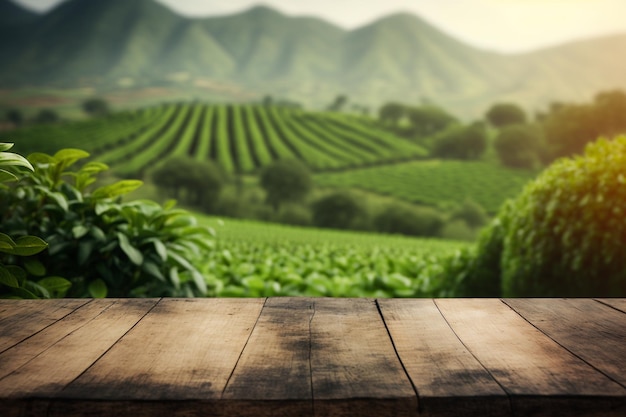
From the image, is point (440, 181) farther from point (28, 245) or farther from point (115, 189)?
point (28, 245)

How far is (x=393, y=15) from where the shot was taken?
182625 mm

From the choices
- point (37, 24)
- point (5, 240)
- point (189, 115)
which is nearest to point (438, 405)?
point (5, 240)

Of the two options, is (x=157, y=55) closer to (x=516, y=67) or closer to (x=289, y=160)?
(x=516, y=67)

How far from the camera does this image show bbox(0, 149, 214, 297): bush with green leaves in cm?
250

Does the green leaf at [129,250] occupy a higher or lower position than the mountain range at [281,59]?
lower

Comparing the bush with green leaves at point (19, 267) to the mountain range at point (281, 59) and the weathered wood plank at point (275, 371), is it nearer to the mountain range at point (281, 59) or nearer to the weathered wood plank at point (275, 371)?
the weathered wood plank at point (275, 371)

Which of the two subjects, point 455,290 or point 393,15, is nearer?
point 455,290

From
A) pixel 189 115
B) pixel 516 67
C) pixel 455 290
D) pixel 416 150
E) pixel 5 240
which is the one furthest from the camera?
pixel 516 67

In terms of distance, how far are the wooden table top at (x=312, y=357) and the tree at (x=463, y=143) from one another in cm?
7234

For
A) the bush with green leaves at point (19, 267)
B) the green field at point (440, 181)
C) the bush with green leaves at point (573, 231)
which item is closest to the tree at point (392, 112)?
the green field at point (440, 181)

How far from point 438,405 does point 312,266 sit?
4616 mm

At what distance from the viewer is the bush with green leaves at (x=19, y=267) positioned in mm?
1496

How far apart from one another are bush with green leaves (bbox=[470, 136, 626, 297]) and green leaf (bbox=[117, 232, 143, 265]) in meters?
2.71

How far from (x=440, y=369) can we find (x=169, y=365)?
0.58 meters
